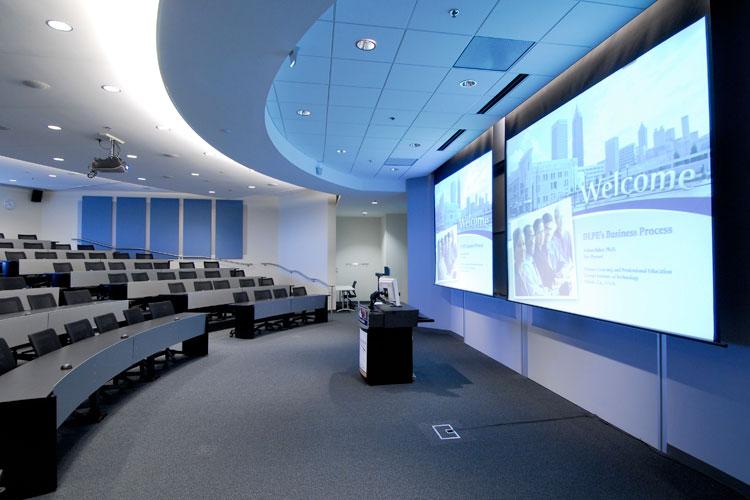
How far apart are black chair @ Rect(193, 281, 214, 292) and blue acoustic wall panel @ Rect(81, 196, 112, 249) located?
6875mm

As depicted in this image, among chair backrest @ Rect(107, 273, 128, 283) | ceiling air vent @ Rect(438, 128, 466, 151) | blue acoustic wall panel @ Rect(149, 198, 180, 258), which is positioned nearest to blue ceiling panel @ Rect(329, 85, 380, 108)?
ceiling air vent @ Rect(438, 128, 466, 151)

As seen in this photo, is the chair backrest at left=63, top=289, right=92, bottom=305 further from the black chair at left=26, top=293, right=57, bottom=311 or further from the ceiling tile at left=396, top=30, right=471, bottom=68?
the ceiling tile at left=396, top=30, right=471, bottom=68

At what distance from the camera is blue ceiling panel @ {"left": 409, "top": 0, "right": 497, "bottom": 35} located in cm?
288

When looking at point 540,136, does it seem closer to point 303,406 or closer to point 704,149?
point 704,149

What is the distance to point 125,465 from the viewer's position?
284 cm

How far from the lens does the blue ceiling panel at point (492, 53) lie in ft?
11.2

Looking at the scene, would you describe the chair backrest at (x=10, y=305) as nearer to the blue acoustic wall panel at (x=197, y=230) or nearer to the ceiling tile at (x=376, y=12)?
the ceiling tile at (x=376, y=12)

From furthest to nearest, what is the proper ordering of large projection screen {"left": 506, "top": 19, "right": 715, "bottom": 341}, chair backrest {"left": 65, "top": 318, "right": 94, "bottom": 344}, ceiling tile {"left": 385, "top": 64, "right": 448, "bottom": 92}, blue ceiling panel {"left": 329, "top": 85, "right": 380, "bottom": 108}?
blue ceiling panel {"left": 329, "top": 85, "right": 380, "bottom": 108} < chair backrest {"left": 65, "top": 318, "right": 94, "bottom": 344} < ceiling tile {"left": 385, "top": 64, "right": 448, "bottom": 92} < large projection screen {"left": 506, "top": 19, "right": 715, "bottom": 341}

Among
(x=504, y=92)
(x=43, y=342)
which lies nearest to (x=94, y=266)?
(x=43, y=342)

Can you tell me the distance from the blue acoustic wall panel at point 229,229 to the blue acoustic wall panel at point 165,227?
1395 mm

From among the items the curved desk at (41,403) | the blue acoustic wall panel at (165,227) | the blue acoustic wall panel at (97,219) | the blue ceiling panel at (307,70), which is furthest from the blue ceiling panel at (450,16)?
the blue acoustic wall panel at (97,219)

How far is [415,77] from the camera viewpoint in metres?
4.08

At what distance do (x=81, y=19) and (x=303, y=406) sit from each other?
403cm

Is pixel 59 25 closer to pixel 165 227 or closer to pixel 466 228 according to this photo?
pixel 466 228
